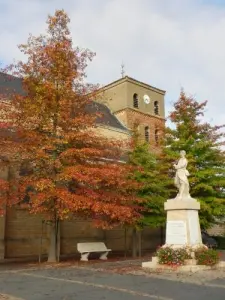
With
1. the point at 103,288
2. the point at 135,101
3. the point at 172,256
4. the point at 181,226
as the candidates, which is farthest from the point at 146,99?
the point at 103,288

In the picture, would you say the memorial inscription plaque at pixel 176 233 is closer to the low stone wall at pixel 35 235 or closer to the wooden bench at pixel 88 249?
the wooden bench at pixel 88 249

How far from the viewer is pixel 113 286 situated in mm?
9922

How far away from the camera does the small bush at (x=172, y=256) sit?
14.1 metres

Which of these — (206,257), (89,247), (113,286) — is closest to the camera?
(113,286)

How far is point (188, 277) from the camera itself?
11891 millimetres

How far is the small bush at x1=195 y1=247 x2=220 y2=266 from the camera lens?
14.1m

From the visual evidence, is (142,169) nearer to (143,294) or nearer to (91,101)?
(91,101)

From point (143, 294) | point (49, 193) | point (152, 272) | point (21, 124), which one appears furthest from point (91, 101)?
point (143, 294)

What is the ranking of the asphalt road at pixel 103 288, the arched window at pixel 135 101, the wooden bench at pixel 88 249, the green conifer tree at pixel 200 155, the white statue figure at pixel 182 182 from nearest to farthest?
the asphalt road at pixel 103 288
the white statue figure at pixel 182 182
the wooden bench at pixel 88 249
the green conifer tree at pixel 200 155
the arched window at pixel 135 101

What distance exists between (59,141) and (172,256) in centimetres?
649

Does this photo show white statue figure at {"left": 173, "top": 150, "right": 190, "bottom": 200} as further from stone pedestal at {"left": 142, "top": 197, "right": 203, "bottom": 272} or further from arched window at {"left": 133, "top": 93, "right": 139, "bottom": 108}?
arched window at {"left": 133, "top": 93, "right": 139, "bottom": 108}

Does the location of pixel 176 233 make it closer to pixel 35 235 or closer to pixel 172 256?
pixel 172 256

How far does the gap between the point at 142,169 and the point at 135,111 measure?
22.0m

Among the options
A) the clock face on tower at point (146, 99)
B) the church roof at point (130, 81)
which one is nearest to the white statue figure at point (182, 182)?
the church roof at point (130, 81)
